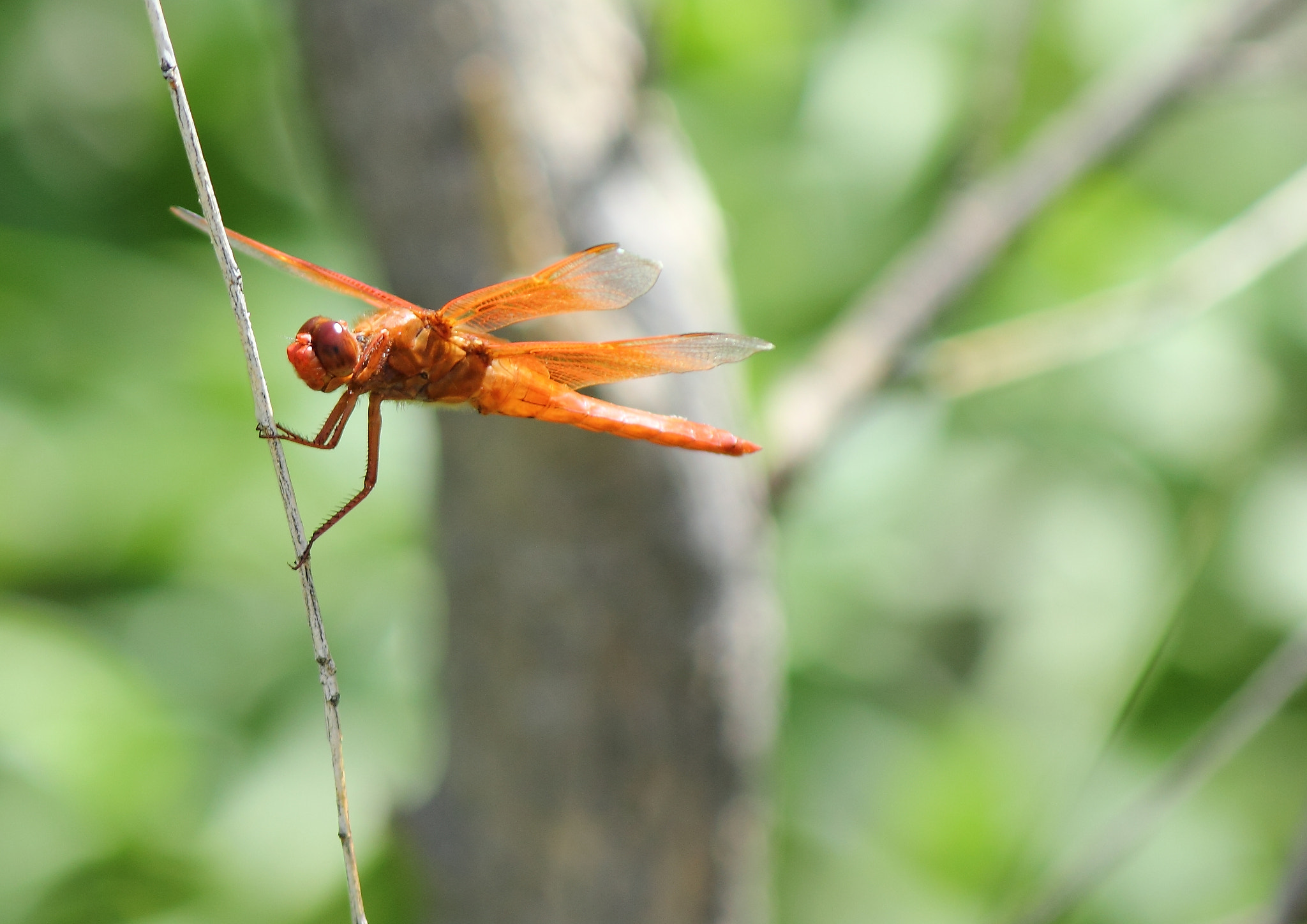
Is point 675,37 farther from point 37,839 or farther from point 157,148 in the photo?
point 37,839

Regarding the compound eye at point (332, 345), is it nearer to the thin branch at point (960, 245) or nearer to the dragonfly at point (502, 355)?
the dragonfly at point (502, 355)

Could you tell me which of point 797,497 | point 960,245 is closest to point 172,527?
point 797,497

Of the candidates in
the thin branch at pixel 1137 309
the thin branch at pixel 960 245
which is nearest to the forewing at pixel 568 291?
the thin branch at pixel 960 245

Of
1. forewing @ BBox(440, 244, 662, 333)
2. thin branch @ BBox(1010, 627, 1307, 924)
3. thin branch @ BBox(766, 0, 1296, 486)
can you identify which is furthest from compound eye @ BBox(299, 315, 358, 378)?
thin branch @ BBox(766, 0, 1296, 486)

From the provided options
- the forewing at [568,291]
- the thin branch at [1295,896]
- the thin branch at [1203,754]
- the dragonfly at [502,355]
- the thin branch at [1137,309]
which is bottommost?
the thin branch at [1295,896]

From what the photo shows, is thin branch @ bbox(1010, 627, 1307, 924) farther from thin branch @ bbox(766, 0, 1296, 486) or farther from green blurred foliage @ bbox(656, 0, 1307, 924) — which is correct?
thin branch @ bbox(766, 0, 1296, 486)

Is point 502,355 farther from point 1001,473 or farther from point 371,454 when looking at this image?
point 1001,473
